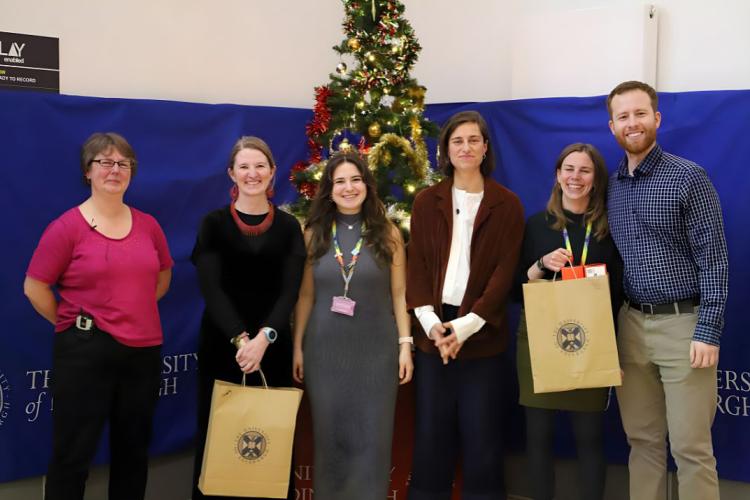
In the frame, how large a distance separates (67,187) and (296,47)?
1.71 m

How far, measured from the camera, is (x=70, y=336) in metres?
2.71

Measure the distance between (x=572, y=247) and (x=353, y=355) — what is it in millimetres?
974

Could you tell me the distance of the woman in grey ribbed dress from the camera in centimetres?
289

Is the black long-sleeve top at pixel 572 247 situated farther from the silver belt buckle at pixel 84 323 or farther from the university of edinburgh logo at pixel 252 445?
the silver belt buckle at pixel 84 323

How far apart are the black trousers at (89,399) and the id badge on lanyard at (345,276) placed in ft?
2.49

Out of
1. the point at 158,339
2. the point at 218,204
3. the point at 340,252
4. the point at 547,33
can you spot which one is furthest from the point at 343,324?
the point at 547,33

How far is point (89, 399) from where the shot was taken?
2.69 meters

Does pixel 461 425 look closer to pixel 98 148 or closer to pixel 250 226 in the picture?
pixel 250 226

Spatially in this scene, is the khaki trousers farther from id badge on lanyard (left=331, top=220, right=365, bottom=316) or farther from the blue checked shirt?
id badge on lanyard (left=331, top=220, right=365, bottom=316)

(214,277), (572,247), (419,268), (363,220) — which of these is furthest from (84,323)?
(572,247)

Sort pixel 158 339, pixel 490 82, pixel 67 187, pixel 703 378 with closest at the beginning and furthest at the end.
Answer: pixel 703 378
pixel 158 339
pixel 67 187
pixel 490 82

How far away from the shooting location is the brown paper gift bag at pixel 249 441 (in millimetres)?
2707

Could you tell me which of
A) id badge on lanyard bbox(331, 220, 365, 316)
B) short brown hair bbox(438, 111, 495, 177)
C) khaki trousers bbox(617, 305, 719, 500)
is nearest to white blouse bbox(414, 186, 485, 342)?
short brown hair bbox(438, 111, 495, 177)

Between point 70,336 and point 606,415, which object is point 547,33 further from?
point 70,336
